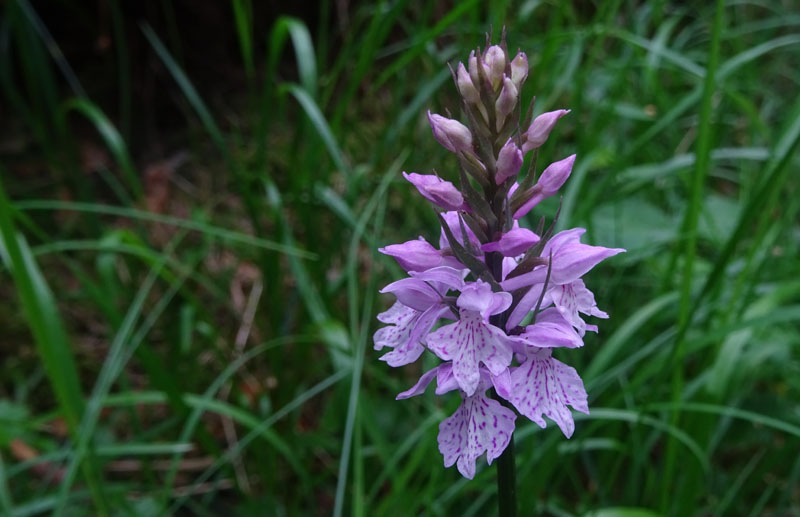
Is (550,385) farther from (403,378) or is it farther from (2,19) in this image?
(2,19)

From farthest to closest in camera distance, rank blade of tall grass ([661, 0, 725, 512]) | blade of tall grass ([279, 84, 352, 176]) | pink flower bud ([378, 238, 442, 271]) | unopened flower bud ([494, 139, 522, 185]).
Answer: blade of tall grass ([279, 84, 352, 176])
blade of tall grass ([661, 0, 725, 512])
pink flower bud ([378, 238, 442, 271])
unopened flower bud ([494, 139, 522, 185])

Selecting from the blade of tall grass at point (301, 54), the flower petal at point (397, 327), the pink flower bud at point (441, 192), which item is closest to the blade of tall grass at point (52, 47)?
the blade of tall grass at point (301, 54)

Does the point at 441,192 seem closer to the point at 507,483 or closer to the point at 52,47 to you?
the point at 507,483

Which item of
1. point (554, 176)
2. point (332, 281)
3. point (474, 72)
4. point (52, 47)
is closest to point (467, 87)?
point (474, 72)

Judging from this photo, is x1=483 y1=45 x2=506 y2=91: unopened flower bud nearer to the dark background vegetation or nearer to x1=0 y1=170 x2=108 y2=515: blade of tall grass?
the dark background vegetation

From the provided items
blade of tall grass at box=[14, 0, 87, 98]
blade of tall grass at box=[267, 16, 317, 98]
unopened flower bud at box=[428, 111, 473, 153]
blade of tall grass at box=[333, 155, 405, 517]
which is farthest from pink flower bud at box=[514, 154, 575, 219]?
blade of tall grass at box=[14, 0, 87, 98]

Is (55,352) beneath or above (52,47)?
beneath
